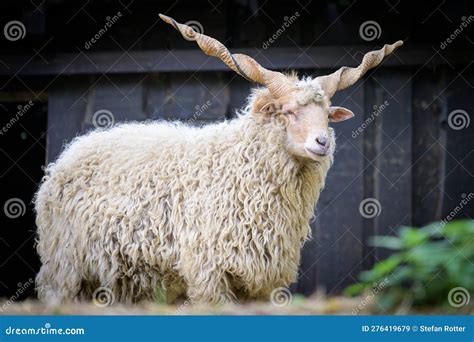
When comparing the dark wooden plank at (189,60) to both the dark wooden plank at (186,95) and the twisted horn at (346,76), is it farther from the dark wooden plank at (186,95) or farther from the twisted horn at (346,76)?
the twisted horn at (346,76)

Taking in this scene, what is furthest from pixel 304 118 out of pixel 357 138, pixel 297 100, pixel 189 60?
pixel 189 60

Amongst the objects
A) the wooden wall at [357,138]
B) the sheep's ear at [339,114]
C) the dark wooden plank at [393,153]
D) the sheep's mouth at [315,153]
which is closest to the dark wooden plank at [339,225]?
the wooden wall at [357,138]

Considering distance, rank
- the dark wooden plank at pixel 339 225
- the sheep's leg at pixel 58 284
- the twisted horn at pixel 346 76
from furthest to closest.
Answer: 1. the dark wooden plank at pixel 339 225
2. the sheep's leg at pixel 58 284
3. the twisted horn at pixel 346 76

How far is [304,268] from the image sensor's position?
6.95 meters

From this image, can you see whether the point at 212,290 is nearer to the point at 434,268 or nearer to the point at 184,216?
the point at 184,216

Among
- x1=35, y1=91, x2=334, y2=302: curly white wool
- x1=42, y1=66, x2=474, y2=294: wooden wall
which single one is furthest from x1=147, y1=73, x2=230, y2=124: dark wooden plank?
x1=35, y1=91, x2=334, y2=302: curly white wool

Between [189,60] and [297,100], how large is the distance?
2.22 m

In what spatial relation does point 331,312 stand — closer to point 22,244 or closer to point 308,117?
point 308,117

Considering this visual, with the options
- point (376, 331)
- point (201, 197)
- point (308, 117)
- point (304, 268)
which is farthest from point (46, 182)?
point (376, 331)

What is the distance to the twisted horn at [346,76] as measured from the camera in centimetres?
516

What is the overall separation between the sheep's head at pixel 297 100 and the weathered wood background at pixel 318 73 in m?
1.75

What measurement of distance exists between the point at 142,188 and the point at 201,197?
0.40 m

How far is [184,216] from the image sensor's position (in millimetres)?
5020

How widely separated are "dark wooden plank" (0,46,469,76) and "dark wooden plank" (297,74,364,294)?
0.40m
